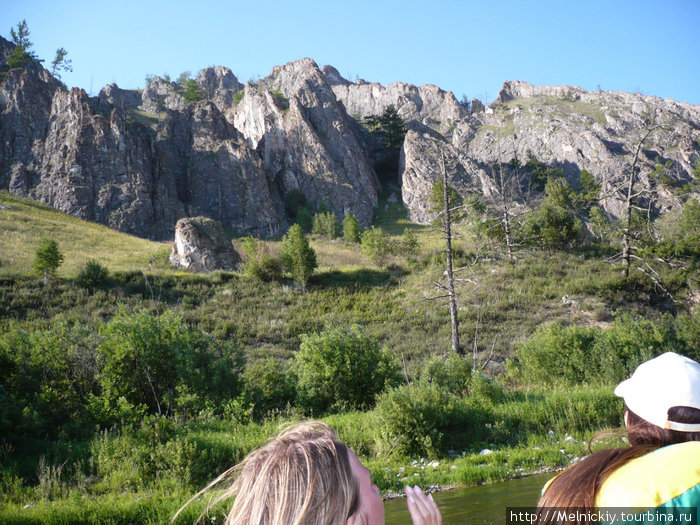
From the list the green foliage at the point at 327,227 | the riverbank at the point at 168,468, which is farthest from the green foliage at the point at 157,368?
the green foliage at the point at 327,227

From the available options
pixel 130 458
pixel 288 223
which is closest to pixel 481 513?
pixel 130 458

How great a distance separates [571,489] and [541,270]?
31.1m

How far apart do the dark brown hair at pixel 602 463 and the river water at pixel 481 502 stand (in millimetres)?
4519

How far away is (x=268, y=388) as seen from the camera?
555 inches

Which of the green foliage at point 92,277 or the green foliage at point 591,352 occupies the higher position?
the green foliage at point 92,277

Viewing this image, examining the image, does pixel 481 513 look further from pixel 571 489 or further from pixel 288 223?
pixel 288 223

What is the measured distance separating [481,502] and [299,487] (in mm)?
6283

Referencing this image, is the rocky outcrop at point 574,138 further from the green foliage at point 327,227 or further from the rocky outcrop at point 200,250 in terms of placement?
the rocky outcrop at point 200,250

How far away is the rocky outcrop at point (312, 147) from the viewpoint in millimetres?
73125

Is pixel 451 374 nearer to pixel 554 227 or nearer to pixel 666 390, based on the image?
pixel 666 390

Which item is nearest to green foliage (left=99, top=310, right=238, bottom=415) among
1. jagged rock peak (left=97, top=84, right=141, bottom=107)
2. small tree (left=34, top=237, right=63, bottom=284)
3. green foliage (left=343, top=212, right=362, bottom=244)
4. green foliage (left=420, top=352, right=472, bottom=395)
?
green foliage (left=420, top=352, right=472, bottom=395)

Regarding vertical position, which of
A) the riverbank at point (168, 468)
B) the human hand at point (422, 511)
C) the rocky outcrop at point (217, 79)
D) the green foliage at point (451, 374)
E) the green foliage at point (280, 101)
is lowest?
the riverbank at point (168, 468)

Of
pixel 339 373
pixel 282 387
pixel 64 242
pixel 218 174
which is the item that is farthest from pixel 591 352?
pixel 218 174

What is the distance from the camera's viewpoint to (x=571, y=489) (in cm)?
173
